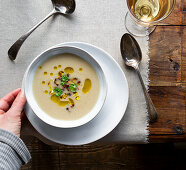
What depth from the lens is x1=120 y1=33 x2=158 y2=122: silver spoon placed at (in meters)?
1.08

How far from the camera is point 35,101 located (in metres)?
1.01

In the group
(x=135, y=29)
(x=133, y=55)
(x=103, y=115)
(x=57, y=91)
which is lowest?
(x=103, y=115)

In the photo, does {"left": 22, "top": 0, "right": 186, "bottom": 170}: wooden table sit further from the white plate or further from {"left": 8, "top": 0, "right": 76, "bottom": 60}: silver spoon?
{"left": 8, "top": 0, "right": 76, "bottom": 60}: silver spoon

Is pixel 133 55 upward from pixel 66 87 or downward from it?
upward

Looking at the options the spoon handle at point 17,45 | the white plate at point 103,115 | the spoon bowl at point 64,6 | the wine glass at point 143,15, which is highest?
the spoon bowl at point 64,6

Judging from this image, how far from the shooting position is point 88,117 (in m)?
1.02

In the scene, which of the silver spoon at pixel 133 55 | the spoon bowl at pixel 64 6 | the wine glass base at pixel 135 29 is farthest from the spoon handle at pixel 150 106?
the spoon bowl at pixel 64 6

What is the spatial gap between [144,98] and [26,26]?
1.97 feet

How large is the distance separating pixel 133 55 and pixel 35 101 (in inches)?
17.8

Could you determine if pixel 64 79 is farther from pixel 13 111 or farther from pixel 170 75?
pixel 170 75

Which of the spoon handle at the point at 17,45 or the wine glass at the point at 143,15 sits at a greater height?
the wine glass at the point at 143,15

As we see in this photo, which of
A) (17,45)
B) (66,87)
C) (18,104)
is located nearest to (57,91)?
(66,87)

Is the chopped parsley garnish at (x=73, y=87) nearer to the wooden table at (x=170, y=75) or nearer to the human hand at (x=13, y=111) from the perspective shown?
the human hand at (x=13, y=111)

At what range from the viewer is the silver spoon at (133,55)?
1.08m
